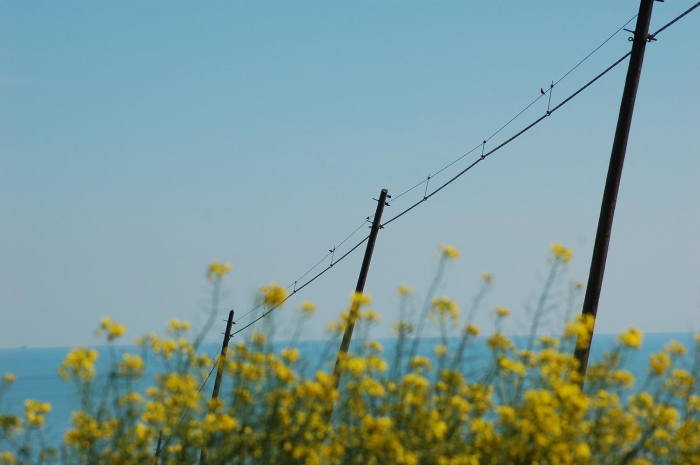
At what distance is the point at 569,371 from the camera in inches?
194

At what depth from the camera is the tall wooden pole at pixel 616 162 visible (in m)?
8.00

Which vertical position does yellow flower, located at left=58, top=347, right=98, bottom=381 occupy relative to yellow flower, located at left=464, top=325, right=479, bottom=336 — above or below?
below

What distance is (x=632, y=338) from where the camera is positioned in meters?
4.85

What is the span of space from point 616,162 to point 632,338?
12.5ft

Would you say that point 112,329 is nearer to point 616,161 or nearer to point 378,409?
point 378,409

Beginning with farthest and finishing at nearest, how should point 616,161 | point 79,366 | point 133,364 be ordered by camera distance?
point 616,161, point 133,364, point 79,366

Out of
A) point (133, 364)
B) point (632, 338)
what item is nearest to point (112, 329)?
point (133, 364)

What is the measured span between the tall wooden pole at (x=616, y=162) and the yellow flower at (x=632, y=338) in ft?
9.70

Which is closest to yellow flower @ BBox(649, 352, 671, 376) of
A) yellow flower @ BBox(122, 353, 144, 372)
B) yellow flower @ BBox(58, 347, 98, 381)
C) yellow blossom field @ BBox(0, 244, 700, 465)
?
yellow blossom field @ BBox(0, 244, 700, 465)

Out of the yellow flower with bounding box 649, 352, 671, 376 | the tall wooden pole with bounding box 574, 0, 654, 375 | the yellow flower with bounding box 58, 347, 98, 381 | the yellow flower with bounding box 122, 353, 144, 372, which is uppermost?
the tall wooden pole with bounding box 574, 0, 654, 375

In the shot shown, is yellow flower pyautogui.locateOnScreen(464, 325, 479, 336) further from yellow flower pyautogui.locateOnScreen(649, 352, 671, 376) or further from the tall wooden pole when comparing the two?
the tall wooden pole

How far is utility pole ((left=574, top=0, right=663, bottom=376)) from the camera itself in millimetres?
8000

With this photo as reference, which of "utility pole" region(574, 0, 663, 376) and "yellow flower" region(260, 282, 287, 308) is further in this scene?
"utility pole" region(574, 0, 663, 376)

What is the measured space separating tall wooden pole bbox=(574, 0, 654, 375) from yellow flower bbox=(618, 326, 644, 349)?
296 centimetres
